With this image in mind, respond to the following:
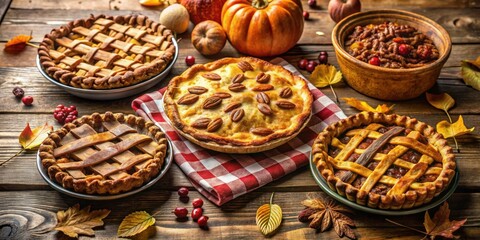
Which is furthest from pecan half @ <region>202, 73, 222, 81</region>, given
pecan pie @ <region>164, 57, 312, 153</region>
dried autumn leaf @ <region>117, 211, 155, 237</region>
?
dried autumn leaf @ <region>117, 211, 155, 237</region>

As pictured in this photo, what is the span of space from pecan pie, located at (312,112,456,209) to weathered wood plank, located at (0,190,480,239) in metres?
0.12

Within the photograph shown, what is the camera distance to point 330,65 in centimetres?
359

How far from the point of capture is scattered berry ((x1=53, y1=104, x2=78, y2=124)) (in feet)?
10.2

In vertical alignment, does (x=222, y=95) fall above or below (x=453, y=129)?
above

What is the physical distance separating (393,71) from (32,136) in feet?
6.12

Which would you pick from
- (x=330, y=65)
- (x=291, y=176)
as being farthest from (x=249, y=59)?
(x=291, y=176)

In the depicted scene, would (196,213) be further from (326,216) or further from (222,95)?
(222,95)

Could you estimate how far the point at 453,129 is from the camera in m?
3.07

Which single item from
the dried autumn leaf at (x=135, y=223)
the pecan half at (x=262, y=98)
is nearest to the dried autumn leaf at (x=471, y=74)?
the pecan half at (x=262, y=98)

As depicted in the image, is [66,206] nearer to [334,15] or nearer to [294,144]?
[294,144]

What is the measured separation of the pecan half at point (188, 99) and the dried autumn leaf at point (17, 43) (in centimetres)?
129

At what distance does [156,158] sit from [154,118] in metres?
0.54

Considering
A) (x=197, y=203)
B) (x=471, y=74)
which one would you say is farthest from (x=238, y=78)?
(x=471, y=74)

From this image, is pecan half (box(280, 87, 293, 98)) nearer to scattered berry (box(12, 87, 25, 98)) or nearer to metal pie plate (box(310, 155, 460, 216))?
metal pie plate (box(310, 155, 460, 216))
